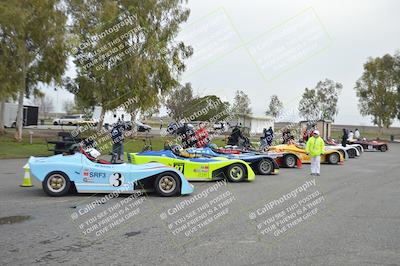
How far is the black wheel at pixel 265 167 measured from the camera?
15.2 meters

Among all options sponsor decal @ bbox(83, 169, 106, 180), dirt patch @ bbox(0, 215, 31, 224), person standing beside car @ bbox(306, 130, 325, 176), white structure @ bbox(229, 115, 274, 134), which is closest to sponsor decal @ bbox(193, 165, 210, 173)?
sponsor decal @ bbox(83, 169, 106, 180)

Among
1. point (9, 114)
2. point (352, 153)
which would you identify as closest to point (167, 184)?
point (352, 153)

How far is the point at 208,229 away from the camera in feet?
23.2

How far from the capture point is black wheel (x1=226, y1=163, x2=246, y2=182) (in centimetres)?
1288

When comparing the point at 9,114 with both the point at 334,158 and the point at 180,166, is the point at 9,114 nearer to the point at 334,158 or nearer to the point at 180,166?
the point at 334,158

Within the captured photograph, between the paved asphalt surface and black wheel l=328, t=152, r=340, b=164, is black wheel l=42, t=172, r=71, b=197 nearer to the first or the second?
the paved asphalt surface

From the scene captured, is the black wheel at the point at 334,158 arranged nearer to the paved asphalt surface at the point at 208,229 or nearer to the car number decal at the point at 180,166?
the paved asphalt surface at the point at 208,229

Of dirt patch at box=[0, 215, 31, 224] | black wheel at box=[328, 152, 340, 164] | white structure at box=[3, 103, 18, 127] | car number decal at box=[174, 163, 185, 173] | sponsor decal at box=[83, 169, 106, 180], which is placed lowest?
dirt patch at box=[0, 215, 31, 224]

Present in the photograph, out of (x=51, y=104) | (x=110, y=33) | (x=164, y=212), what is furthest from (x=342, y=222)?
(x=51, y=104)

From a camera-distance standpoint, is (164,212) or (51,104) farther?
(51,104)

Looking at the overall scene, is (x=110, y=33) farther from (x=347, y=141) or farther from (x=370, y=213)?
(x=370, y=213)

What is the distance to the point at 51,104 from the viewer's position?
121 metres

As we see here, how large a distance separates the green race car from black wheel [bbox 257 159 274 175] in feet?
7.15

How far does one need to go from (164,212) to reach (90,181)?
7.13 ft
